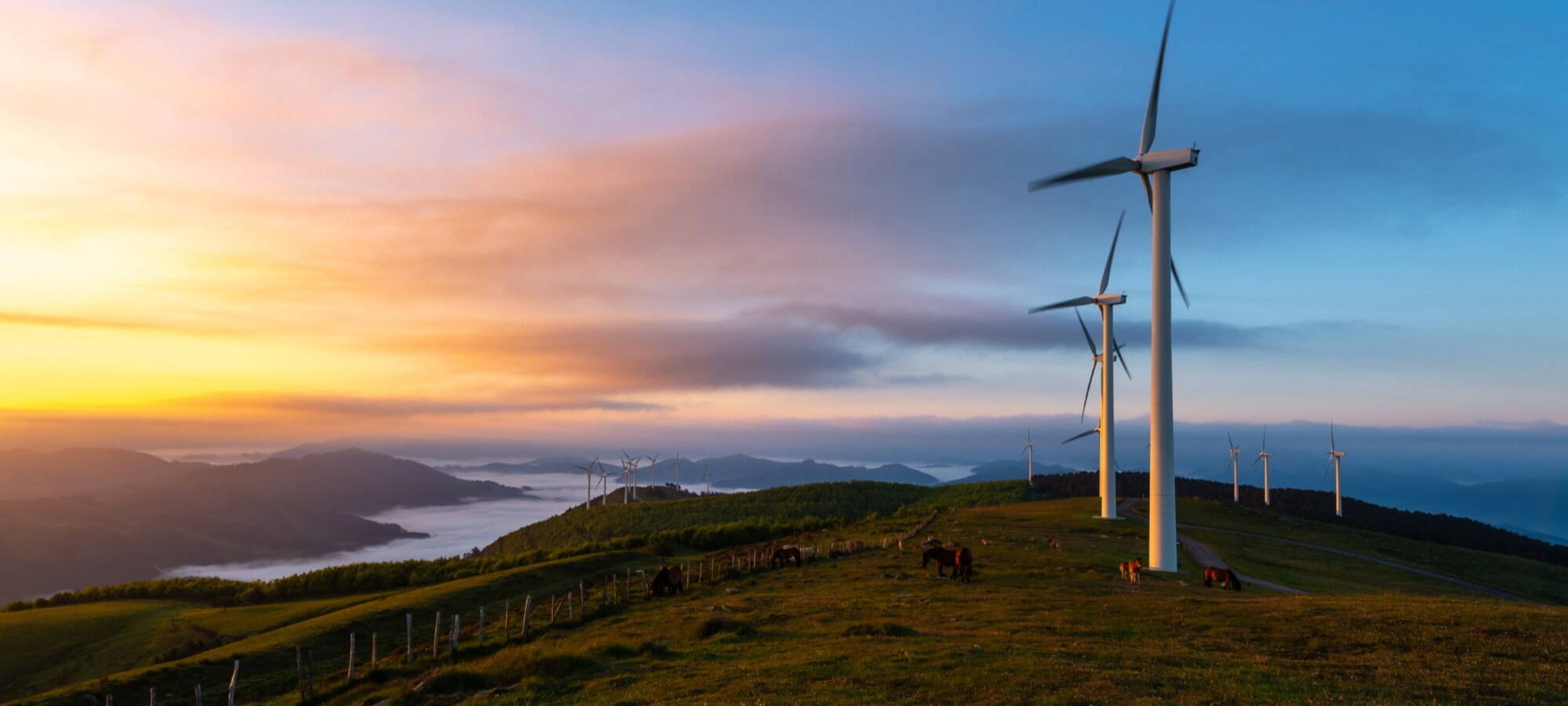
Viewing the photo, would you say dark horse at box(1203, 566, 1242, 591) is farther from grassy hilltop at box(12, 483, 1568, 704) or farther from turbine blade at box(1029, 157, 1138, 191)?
turbine blade at box(1029, 157, 1138, 191)

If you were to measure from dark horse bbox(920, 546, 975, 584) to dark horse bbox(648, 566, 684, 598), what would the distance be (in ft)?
43.7

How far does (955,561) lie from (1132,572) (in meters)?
8.64

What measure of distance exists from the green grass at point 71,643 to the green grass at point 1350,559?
64954 mm

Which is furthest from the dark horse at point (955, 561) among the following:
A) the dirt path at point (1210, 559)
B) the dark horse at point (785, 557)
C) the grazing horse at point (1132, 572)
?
the dirt path at point (1210, 559)

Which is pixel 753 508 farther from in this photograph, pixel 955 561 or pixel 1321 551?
pixel 955 561

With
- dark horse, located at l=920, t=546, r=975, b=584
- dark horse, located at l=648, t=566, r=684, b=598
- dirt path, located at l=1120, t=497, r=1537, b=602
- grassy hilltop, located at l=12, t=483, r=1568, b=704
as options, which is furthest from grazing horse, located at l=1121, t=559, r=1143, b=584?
dark horse, located at l=648, t=566, r=684, b=598

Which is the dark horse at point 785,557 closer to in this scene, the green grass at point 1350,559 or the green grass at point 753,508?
the green grass at point 1350,559

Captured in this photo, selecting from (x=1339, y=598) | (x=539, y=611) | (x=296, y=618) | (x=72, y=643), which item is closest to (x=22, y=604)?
(x=72, y=643)

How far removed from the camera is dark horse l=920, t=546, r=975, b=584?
41.1m

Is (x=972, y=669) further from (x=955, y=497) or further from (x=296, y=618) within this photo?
(x=955, y=497)

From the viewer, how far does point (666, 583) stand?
4444cm

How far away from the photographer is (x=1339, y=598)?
108 feet

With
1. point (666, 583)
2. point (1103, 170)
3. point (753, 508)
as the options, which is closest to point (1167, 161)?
point (1103, 170)

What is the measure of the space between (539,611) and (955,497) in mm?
95665
